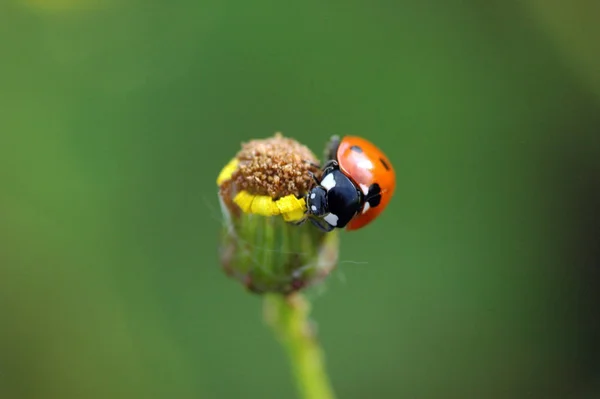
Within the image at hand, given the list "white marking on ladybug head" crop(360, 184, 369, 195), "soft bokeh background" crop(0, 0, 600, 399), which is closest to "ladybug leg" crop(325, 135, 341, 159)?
"white marking on ladybug head" crop(360, 184, 369, 195)

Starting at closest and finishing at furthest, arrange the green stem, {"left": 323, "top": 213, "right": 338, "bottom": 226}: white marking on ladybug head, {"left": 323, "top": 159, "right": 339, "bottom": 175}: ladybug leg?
{"left": 323, "top": 213, "right": 338, "bottom": 226}: white marking on ladybug head → {"left": 323, "top": 159, "right": 339, "bottom": 175}: ladybug leg → the green stem

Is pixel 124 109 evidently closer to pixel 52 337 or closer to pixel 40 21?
pixel 40 21

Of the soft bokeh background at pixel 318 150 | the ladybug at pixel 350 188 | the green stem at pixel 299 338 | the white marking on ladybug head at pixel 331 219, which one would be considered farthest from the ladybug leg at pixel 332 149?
the soft bokeh background at pixel 318 150

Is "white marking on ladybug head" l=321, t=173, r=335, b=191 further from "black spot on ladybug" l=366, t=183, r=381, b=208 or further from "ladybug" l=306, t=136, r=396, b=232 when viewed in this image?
"black spot on ladybug" l=366, t=183, r=381, b=208

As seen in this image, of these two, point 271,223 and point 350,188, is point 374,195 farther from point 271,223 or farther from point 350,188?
point 271,223

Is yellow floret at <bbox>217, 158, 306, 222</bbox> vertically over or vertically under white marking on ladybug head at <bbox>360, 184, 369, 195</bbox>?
under

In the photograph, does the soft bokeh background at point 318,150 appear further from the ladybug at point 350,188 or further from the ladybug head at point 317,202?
the ladybug head at point 317,202

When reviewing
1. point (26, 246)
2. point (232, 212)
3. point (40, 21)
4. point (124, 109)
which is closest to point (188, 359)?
point (26, 246)
